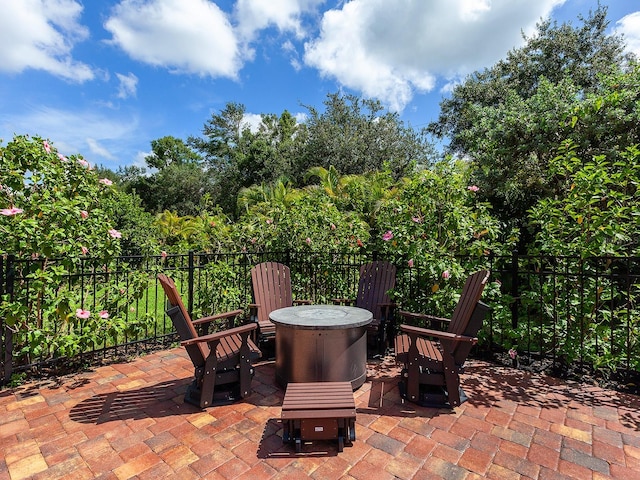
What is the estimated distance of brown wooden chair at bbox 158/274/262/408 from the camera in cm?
279

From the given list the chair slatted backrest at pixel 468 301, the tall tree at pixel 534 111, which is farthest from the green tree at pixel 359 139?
the chair slatted backrest at pixel 468 301

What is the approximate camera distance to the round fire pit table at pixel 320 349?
304 cm

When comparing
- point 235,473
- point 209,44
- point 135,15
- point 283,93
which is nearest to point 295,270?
point 235,473

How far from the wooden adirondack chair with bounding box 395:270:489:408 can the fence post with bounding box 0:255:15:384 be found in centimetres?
369

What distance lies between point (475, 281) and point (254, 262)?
3.34m

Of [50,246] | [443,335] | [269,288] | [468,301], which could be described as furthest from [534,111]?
[50,246]

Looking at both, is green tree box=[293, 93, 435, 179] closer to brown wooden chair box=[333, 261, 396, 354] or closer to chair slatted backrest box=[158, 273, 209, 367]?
brown wooden chair box=[333, 261, 396, 354]

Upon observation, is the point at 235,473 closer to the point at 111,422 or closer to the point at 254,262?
the point at 111,422

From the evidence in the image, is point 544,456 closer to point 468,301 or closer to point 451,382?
point 451,382

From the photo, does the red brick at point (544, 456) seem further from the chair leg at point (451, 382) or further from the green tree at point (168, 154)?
the green tree at point (168, 154)

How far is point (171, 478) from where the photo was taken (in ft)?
6.58

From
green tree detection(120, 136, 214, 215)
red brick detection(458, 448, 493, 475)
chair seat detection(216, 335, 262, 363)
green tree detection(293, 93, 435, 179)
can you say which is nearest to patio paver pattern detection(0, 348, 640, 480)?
red brick detection(458, 448, 493, 475)

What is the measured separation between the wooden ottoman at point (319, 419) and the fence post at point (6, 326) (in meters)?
2.89

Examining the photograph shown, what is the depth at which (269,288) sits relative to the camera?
14.5ft
